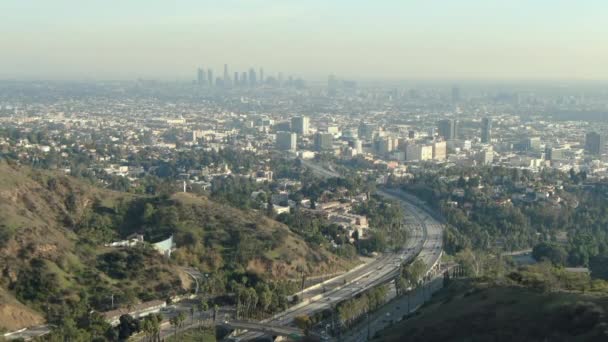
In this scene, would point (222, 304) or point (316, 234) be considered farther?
point (316, 234)

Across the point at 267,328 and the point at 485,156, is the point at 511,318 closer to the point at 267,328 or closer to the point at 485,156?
the point at 267,328

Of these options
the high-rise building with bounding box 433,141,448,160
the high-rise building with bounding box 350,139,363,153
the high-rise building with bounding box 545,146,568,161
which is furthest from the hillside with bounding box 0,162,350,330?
the high-rise building with bounding box 545,146,568,161

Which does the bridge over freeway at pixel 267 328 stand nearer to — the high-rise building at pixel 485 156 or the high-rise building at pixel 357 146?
the high-rise building at pixel 485 156

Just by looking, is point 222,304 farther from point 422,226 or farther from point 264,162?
point 264,162

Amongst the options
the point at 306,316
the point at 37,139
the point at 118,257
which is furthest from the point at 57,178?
the point at 37,139

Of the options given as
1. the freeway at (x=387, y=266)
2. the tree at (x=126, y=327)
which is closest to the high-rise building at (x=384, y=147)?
the freeway at (x=387, y=266)

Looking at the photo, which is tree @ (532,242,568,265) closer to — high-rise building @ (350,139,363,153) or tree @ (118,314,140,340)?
tree @ (118,314,140,340)

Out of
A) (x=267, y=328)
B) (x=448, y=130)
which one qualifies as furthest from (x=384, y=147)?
(x=267, y=328)

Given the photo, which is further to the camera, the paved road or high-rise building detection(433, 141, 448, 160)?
high-rise building detection(433, 141, 448, 160)
